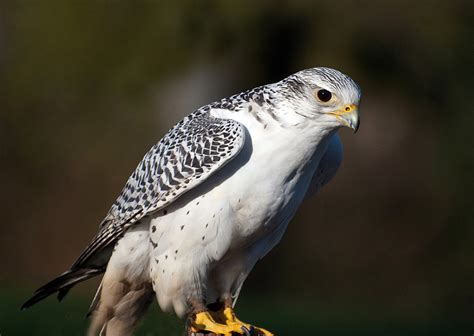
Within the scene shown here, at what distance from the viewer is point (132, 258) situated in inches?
225

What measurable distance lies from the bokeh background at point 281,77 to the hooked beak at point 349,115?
8.40 m

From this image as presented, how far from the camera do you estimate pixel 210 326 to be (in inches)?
216

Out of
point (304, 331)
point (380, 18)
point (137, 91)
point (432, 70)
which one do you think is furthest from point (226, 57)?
point (304, 331)

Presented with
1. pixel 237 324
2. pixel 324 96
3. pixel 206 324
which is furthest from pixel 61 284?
pixel 324 96

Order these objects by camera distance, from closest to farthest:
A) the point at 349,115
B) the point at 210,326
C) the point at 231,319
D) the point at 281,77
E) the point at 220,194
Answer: the point at 349,115
the point at 220,194
the point at 210,326
the point at 231,319
the point at 281,77

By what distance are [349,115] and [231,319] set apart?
1474 millimetres

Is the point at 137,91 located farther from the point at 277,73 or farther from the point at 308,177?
the point at 308,177

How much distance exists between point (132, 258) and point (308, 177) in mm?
1188

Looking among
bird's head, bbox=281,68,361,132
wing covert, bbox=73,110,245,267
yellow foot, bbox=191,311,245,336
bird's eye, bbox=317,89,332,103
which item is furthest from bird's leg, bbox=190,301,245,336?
bird's eye, bbox=317,89,332,103

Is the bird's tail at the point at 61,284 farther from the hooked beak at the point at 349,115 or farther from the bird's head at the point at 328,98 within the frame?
the hooked beak at the point at 349,115

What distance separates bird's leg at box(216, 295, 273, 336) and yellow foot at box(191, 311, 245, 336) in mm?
40

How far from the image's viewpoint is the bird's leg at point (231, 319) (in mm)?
5566

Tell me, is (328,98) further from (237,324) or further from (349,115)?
(237,324)

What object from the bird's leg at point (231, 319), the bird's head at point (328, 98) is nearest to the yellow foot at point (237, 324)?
the bird's leg at point (231, 319)
